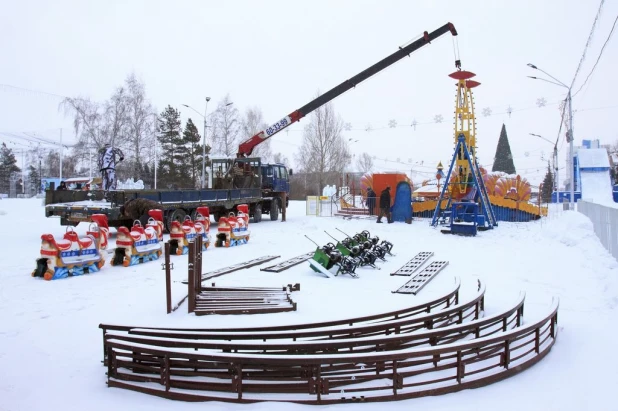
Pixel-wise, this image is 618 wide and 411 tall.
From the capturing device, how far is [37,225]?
1945 cm

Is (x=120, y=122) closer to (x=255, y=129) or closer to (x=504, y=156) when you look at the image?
(x=255, y=129)

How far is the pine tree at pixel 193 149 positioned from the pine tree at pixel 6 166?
129 feet

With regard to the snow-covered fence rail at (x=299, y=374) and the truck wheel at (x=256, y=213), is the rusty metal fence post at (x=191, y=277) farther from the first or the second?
the truck wheel at (x=256, y=213)

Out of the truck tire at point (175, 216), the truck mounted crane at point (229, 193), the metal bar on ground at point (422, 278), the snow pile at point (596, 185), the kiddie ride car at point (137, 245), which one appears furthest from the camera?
the snow pile at point (596, 185)

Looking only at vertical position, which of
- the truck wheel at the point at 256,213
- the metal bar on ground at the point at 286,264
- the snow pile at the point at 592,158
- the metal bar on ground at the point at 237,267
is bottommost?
the metal bar on ground at the point at 286,264

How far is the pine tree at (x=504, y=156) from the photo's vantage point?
67812mm

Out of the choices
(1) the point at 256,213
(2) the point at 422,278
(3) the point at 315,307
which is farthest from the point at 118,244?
(1) the point at 256,213

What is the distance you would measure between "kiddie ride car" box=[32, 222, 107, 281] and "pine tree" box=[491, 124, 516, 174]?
217 ft

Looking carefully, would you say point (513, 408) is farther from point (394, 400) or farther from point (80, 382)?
point (80, 382)

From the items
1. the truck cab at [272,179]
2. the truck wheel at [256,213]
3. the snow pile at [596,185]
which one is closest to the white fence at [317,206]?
the truck cab at [272,179]

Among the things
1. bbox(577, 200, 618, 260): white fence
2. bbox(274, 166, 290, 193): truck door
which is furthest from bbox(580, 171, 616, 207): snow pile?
bbox(577, 200, 618, 260): white fence

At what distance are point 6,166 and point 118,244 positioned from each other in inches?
2884

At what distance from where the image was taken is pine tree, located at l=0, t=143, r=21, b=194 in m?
69.6

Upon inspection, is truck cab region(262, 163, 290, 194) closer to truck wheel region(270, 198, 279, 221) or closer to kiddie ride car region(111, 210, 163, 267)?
truck wheel region(270, 198, 279, 221)
